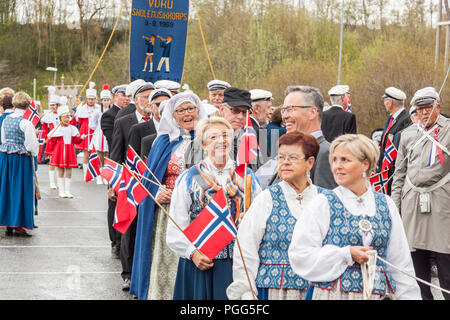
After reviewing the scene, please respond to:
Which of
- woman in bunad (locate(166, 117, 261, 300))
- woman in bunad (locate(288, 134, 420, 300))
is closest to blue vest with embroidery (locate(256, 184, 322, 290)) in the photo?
woman in bunad (locate(288, 134, 420, 300))

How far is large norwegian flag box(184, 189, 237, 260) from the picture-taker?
433cm

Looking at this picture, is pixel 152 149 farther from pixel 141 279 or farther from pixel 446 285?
pixel 446 285

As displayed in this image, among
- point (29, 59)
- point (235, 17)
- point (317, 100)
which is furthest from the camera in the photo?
point (29, 59)

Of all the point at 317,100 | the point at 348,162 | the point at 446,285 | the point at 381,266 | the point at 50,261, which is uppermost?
the point at 317,100

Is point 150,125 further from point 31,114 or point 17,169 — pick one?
point 17,169

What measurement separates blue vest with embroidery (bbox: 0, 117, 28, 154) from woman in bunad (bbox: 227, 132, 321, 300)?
713 centimetres

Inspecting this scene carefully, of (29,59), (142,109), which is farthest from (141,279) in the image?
(29,59)

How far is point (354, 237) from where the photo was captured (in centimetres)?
365

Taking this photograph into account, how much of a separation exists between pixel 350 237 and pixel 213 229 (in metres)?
0.99

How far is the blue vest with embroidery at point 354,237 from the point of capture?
11.9ft

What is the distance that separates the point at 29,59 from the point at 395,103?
5762 cm

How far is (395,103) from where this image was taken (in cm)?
940

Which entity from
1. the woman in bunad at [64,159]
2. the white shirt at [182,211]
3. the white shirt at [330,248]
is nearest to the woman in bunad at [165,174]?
the white shirt at [182,211]

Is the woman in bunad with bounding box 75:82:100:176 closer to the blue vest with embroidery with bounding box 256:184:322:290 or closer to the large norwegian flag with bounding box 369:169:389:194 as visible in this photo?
the large norwegian flag with bounding box 369:169:389:194
